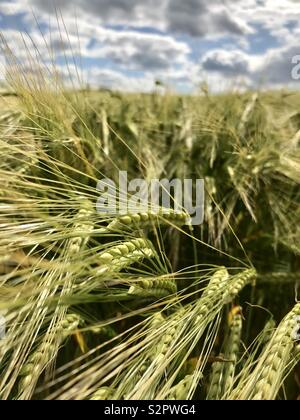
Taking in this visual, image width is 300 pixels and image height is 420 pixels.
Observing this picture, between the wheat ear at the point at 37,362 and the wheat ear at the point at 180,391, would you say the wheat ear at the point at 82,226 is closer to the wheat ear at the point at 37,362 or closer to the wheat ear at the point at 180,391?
the wheat ear at the point at 37,362

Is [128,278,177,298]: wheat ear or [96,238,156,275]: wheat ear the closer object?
[96,238,156,275]: wheat ear

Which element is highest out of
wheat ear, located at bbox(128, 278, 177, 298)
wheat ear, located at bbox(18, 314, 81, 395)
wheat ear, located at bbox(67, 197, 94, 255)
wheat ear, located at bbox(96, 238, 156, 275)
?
wheat ear, located at bbox(67, 197, 94, 255)

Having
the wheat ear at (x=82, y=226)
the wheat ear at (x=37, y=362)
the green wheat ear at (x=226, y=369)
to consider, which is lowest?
the green wheat ear at (x=226, y=369)

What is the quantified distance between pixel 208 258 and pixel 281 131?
22.3 inches

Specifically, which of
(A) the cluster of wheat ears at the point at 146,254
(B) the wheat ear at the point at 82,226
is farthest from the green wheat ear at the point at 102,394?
(B) the wheat ear at the point at 82,226

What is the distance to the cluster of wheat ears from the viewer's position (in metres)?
0.85

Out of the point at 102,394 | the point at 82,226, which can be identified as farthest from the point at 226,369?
the point at 82,226

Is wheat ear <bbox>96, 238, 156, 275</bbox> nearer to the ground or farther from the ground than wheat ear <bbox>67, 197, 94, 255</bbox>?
nearer to the ground

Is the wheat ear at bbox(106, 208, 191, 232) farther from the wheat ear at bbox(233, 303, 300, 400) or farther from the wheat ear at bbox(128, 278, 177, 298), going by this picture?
the wheat ear at bbox(233, 303, 300, 400)

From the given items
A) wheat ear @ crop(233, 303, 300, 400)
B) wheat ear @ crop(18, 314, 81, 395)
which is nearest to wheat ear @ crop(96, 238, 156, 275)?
wheat ear @ crop(18, 314, 81, 395)

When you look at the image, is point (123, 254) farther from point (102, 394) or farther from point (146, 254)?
point (102, 394)

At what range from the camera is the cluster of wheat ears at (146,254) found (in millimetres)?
853

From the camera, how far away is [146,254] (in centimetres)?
97
